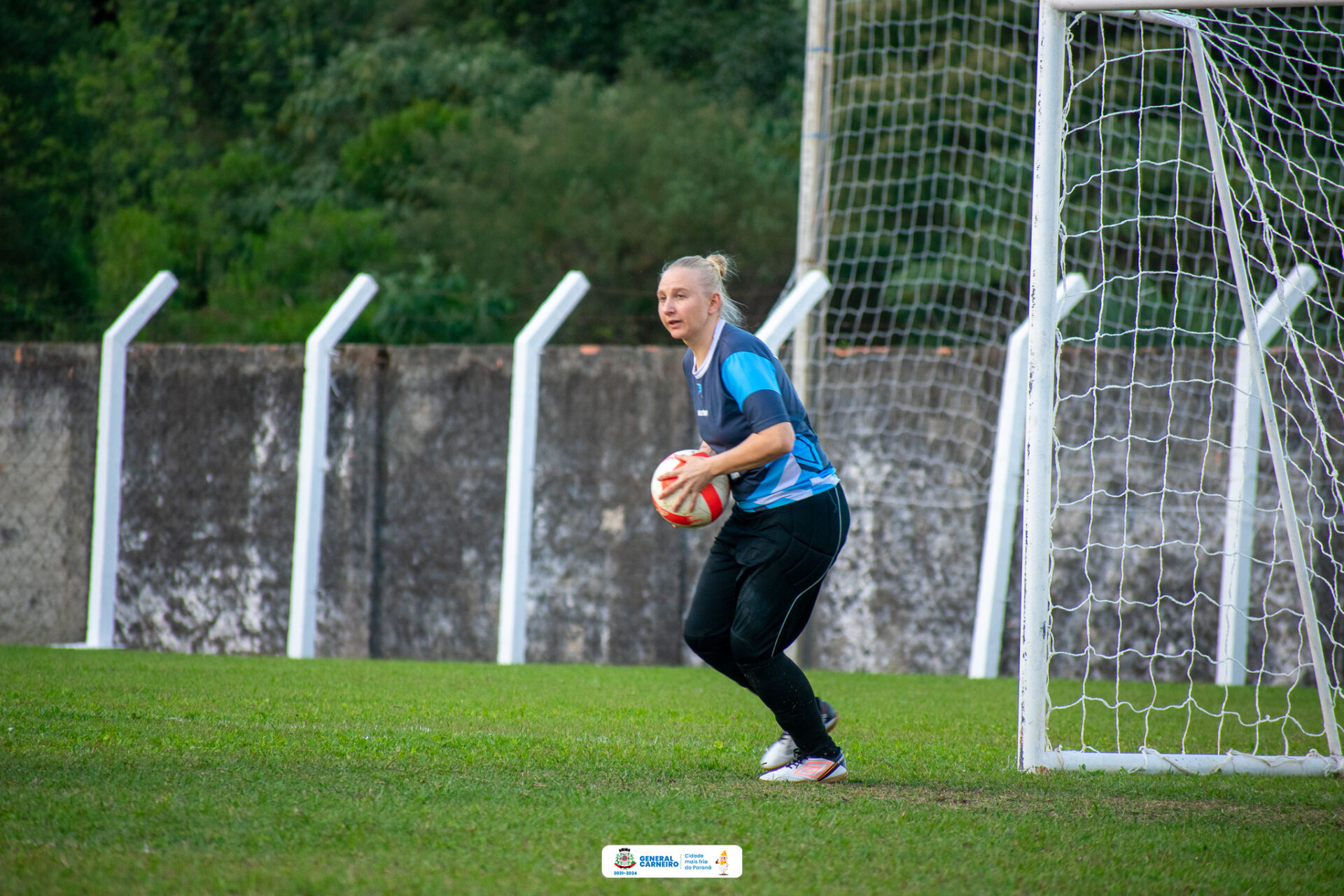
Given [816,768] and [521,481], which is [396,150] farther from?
[816,768]

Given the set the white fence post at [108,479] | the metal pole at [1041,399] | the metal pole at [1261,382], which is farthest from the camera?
the white fence post at [108,479]

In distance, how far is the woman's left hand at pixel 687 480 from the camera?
13.9 ft

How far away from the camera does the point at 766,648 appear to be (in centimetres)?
434

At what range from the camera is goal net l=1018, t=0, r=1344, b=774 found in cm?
504

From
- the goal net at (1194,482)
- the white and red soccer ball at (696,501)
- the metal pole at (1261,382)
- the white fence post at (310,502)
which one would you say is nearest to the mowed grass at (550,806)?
the metal pole at (1261,382)

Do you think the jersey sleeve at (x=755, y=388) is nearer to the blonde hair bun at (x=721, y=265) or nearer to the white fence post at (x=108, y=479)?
the blonde hair bun at (x=721, y=265)

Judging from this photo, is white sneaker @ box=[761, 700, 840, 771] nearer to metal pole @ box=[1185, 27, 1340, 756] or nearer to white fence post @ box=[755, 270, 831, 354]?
metal pole @ box=[1185, 27, 1340, 756]

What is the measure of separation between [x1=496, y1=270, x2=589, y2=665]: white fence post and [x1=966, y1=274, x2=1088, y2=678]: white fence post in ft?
9.94

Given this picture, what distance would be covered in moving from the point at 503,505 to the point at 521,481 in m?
1.29

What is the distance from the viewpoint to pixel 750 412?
4.25m

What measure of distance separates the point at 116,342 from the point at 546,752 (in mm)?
6126

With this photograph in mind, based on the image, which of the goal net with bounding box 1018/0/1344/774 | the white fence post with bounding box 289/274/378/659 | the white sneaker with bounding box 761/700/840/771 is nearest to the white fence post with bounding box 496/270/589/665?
the white fence post with bounding box 289/274/378/659

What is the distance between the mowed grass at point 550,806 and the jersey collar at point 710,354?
142 centimetres

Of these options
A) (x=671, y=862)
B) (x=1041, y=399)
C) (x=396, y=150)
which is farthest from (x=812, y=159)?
(x=396, y=150)
